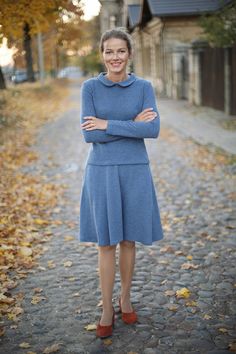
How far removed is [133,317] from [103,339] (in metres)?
0.31

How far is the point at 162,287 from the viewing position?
13.0 feet

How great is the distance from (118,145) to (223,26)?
426 inches

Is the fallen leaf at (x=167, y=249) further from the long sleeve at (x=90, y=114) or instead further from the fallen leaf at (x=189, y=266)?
the long sleeve at (x=90, y=114)

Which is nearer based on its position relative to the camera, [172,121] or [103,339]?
[103,339]

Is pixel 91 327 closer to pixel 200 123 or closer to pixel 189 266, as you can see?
pixel 189 266

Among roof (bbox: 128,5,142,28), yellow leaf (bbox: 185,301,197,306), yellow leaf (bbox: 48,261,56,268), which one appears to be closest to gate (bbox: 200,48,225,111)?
yellow leaf (bbox: 48,261,56,268)

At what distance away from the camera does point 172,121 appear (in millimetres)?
15328

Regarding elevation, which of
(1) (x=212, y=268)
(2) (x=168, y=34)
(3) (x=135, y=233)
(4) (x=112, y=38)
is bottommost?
(1) (x=212, y=268)

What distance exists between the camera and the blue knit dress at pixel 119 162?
303 centimetres

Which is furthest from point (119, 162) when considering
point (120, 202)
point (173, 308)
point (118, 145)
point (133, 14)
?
point (133, 14)

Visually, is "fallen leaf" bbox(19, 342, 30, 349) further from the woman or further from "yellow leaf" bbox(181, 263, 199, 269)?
"yellow leaf" bbox(181, 263, 199, 269)

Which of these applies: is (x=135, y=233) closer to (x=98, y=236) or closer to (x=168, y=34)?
(x=98, y=236)

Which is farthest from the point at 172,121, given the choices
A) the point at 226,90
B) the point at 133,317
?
the point at 133,317

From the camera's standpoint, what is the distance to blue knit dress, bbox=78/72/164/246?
3.03m
